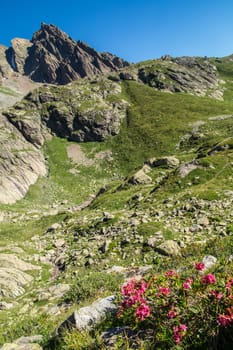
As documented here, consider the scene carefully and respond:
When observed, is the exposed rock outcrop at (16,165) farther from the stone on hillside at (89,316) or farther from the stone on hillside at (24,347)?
the stone on hillside at (89,316)

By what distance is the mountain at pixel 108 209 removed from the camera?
7227 mm

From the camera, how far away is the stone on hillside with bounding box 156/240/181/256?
65.5 ft

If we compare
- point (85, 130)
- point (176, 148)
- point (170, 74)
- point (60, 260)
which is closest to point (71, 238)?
point (60, 260)

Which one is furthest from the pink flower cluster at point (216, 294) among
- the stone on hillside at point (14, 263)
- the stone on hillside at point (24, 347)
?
the stone on hillside at point (14, 263)

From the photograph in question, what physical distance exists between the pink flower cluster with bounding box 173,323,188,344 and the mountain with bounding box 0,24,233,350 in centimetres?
16

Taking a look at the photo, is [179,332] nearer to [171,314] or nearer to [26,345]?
[171,314]

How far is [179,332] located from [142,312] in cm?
88

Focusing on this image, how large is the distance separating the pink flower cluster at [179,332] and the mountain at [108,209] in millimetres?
161

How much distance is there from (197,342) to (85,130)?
105 m

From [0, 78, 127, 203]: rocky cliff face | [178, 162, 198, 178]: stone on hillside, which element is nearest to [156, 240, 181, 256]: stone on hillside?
[178, 162, 198, 178]: stone on hillside

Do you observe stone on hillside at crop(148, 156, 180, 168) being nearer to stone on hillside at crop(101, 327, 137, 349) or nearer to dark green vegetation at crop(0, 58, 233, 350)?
dark green vegetation at crop(0, 58, 233, 350)

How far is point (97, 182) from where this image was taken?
3216 inches

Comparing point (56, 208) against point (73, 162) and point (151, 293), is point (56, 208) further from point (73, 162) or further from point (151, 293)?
point (151, 293)

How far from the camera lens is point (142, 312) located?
5.88 m
